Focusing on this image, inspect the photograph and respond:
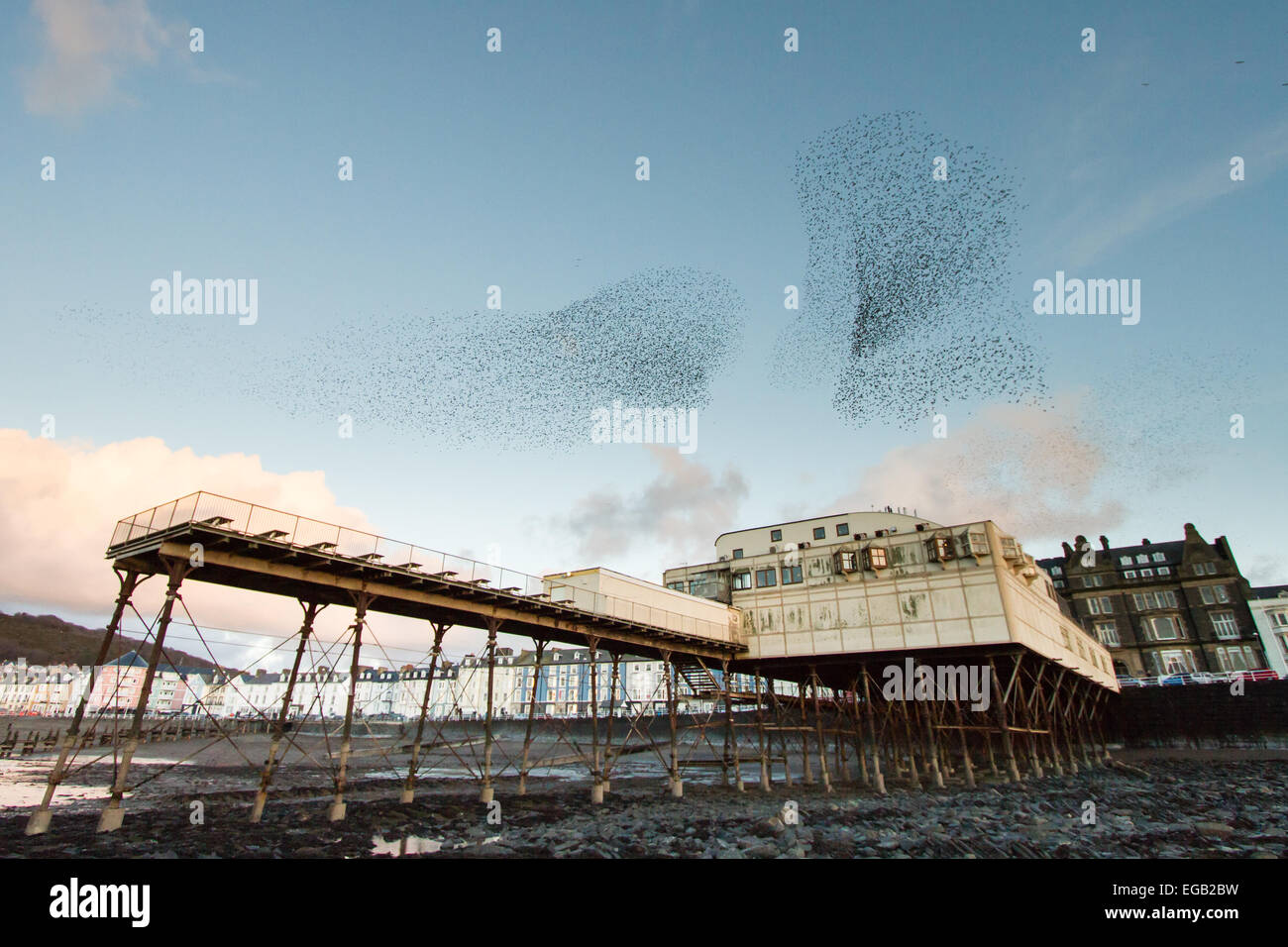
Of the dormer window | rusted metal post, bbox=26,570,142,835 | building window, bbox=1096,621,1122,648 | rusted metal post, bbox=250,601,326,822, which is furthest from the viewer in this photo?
building window, bbox=1096,621,1122,648

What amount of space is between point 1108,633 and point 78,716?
8980 centimetres

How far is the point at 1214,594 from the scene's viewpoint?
6675 cm

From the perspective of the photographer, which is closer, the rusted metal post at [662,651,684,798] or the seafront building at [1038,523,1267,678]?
the rusted metal post at [662,651,684,798]

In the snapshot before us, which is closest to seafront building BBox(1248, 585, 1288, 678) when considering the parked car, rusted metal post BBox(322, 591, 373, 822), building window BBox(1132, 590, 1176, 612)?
building window BBox(1132, 590, 1176, 612)

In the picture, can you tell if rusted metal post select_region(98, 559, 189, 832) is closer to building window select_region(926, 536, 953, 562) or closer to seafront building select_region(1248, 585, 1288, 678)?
building window select_region(926, 536, 953, 562)

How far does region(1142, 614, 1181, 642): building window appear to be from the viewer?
67.6 metres

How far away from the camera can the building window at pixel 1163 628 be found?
222 ft

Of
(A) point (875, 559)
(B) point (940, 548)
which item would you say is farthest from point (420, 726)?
(B) point (940, 548)

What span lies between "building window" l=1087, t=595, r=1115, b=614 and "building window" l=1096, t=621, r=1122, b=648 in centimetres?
129

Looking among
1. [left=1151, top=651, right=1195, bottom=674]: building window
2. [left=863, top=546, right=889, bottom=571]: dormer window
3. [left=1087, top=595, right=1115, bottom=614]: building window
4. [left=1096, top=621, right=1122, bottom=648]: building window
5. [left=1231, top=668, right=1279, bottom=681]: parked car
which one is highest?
[left=863, top=546, right=889, bottom=571]: dormer window

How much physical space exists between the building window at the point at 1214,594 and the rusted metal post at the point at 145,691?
297 ft

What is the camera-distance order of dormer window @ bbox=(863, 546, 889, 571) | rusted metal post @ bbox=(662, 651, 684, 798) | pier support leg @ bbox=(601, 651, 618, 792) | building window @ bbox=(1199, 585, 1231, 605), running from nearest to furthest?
pier support leg @ bbox=(601, 651, 618, 792) → rusted metal post @ bbox=(662, 651, 684, 798) → dormer window @ bbox=(863, 546, 889, 571) → building window @ bbox=(1199, 585, 1231, 605)

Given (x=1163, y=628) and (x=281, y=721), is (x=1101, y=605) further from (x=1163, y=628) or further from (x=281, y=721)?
(x=281, y=721)
